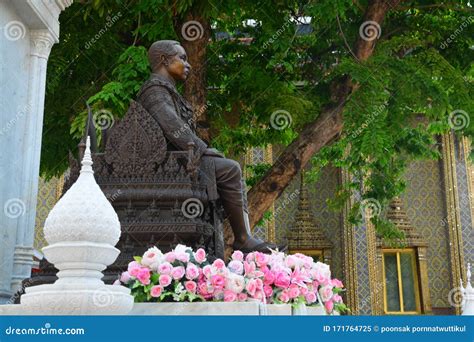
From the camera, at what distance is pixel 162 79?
4617 mm

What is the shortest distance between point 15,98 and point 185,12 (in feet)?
10.6

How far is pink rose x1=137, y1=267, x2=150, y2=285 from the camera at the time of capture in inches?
128

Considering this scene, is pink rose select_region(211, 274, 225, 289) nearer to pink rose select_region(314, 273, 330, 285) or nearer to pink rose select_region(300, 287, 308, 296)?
pink rose select_region(300, 287, 308, 296)

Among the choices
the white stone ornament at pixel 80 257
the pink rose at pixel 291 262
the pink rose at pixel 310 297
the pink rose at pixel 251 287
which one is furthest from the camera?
the pink rose at pixel 291 262

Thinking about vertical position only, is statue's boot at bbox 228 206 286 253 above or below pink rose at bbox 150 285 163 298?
above

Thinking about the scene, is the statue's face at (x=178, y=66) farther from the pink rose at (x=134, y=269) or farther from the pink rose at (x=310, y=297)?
the pink rose at (x=310, y=297)

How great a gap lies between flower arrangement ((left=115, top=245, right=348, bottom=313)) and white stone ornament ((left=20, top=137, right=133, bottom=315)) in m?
0.60

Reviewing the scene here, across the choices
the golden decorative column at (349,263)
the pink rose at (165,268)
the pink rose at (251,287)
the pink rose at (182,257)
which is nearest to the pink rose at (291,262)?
the pink rose at (251,287)

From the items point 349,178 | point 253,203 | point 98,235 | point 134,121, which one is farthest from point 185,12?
point 349,178

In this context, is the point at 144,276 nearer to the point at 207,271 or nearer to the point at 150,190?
the point at 207,271

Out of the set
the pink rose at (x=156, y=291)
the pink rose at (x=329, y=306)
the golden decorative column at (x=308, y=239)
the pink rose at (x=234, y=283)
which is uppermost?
the golden decorative column at (x=308, y=239)

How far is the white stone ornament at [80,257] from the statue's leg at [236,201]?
1.73 m

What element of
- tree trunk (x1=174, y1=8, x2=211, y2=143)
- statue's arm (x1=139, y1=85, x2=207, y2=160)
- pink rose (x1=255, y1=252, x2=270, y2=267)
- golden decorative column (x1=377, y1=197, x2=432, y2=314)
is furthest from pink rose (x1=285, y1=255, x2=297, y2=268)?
golden decorative column (x1=377, y1=197, x2=432, y2=314)

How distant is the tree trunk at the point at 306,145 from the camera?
26.9ft
